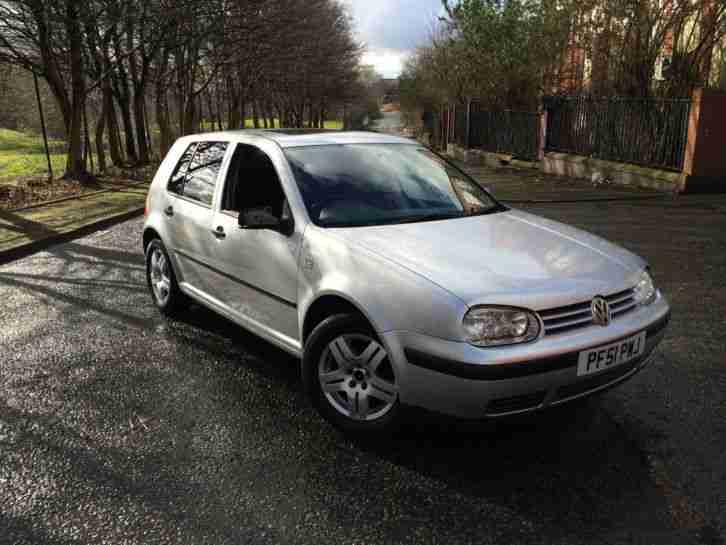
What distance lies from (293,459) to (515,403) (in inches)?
44.4

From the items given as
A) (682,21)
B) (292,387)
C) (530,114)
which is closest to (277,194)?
(292,387)

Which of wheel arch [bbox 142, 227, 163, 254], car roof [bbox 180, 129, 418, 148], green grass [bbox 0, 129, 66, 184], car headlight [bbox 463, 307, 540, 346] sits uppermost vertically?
car roof [bbox 180, 129, 418, 148]

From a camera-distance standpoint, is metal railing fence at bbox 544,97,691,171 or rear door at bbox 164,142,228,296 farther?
metal railing fence at bbox 544,97,691,171

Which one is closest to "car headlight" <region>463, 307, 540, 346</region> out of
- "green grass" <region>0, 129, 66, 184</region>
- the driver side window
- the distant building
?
the driver side window

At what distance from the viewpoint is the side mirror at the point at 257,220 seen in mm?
3758

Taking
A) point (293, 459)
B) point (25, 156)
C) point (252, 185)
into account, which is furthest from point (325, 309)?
point (25, 156)

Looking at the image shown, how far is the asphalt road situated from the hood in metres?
0.67

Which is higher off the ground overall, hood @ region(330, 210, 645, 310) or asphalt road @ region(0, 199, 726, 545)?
hood @ region(330, 210, 645, 310)

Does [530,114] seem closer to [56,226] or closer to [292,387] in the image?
[56,226]

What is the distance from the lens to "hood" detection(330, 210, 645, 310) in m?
2.97

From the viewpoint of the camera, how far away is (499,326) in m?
2.90

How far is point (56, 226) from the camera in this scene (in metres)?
10.1

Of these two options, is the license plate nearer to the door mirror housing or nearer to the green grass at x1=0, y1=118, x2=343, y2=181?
the door mirror housing

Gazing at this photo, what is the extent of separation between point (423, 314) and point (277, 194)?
4.99 ft
